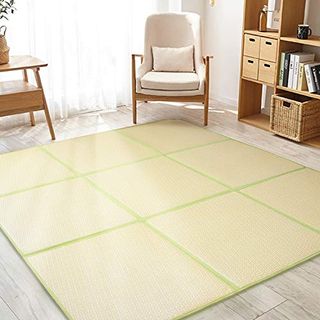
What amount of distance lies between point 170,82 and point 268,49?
0.82m

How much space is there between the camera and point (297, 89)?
402 cm

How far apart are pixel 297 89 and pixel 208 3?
1548mm

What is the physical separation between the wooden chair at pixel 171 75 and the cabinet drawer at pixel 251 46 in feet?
1.17

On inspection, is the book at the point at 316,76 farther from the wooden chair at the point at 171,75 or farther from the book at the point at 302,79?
the wooden chair at the point at 171,75

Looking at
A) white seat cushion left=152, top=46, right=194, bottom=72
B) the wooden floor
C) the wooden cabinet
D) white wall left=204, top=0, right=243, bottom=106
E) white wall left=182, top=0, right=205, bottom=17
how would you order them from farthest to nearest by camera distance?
white wall left=182, top=0, right=205, bottom=17
white wall left=204, top=0, right=243, bottom=106
white seat cushion left=152, top=46, right=194, bottom=72
the wooden cabinet
the wooden floor

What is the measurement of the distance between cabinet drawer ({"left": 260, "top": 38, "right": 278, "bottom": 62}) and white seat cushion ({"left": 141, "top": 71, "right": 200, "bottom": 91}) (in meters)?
0.57

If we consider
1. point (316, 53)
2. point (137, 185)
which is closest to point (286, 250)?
point (137, 185)

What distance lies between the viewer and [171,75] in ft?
14.8

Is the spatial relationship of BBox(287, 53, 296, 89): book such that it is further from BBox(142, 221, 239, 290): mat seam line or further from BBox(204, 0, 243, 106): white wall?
BBox(142, 221, 239, 290): mat seam line

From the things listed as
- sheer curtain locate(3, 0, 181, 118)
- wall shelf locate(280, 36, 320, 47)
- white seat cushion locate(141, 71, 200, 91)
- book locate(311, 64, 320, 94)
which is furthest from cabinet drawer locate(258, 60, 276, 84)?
sheer curtain locate(3, 0, 181, 118)

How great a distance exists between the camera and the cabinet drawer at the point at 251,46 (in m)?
4.26

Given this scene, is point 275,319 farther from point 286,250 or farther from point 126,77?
point 126,77

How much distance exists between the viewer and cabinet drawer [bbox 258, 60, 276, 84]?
4180 millimetres

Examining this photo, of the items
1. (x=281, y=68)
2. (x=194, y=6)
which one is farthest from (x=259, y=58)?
(x=194, y=6)
